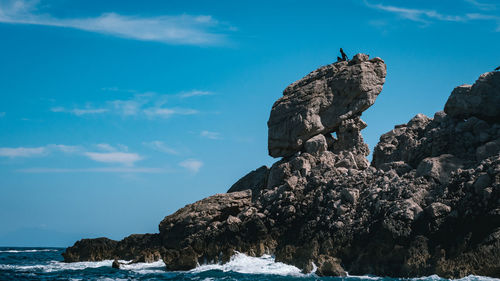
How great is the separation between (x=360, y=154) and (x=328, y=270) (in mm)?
13873

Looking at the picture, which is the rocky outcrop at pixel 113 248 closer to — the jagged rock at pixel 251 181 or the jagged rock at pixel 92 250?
the jagged rock at pixel 92 250

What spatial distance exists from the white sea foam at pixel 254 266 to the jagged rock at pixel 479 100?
49.8 ft

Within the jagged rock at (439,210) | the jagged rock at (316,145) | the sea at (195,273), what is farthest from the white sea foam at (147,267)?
the jagged rock at (439,210)

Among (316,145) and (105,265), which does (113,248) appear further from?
(316,145)

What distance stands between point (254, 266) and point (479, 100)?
18.0 meters

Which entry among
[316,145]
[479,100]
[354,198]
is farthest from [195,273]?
[479,100]

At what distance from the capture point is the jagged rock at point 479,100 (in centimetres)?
3709

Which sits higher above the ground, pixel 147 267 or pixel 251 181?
pixel 251 181

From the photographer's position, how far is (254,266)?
3569 centimetres

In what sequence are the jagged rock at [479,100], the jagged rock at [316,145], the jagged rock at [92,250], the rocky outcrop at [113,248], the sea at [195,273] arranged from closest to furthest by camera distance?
the sea at [195,273]
the jagged rock at [479,100]
the jagged rock at [316,145]
the rocky outcrop at [113,248]
the jagged rock at [92,250]

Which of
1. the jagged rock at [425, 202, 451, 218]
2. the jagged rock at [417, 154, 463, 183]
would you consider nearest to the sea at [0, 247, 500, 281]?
the jagged rock at [425, 202, 451, 218]

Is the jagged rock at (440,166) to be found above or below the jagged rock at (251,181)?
below

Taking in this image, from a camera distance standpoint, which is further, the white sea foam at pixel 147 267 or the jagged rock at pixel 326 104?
the jagged rock at pixel 326 104

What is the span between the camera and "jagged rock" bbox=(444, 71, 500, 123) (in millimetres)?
37094
